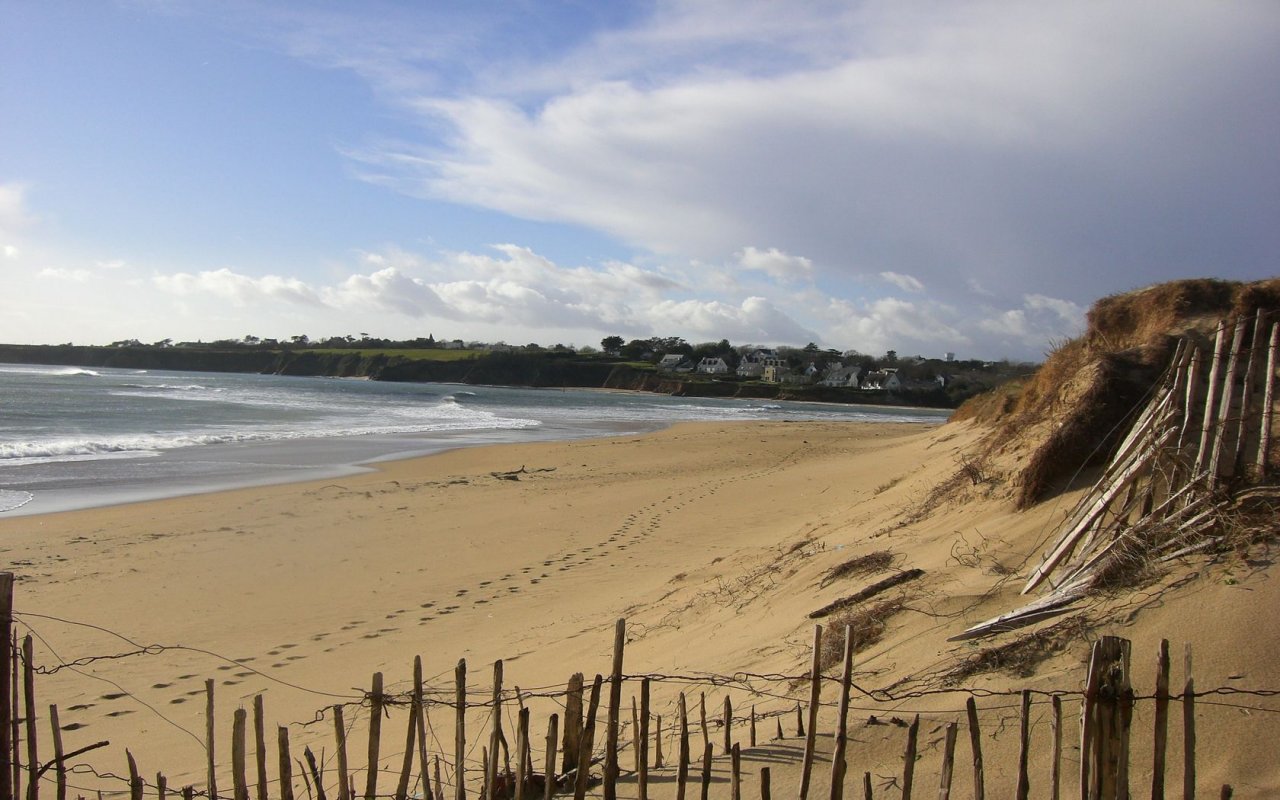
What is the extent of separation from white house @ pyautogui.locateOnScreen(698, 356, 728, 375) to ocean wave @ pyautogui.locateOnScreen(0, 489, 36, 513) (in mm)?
130344

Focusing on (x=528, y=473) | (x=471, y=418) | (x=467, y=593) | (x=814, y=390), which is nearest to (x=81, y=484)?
(x=528, y=473)

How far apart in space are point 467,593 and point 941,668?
6.49 meters

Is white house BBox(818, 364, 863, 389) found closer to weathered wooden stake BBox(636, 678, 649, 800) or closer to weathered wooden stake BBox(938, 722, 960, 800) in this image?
weathered wooden stake BBox(636, 678, 649, 800)

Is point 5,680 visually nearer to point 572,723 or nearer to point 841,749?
point 572,723

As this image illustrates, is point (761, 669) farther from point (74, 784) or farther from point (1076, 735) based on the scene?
point (74, 784)

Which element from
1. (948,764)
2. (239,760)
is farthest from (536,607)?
(948,764)

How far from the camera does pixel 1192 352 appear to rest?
5957 millimetres

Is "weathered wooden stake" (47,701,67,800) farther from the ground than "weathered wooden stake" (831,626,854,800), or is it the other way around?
"weathered wooden stake" (831,626,854,800)

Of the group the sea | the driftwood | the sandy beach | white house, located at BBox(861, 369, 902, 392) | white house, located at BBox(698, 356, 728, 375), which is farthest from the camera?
white house, located at BBox(698, 356, 728, 375)

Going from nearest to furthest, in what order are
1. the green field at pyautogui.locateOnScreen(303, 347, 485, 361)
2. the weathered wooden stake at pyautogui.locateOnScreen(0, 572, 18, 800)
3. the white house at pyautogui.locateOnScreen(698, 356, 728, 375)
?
the weathered wooden stake at pyautogui.locateOnScreen(0, 572, 18, 800), the green field at pyautogui.locateOnScreen(303, 347, 485, 361), the white house at pyautogui.locateOnScreen(698, 356, 728, 375)

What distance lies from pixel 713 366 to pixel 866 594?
14588cm

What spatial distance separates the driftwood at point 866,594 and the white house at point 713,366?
139 metres

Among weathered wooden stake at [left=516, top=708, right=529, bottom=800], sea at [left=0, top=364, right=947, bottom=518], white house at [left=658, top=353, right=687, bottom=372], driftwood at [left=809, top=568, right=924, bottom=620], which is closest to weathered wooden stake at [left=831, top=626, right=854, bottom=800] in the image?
weathered wooden stake at [left=516, top=708, right=529, bottom=800]

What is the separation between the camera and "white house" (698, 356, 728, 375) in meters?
147
